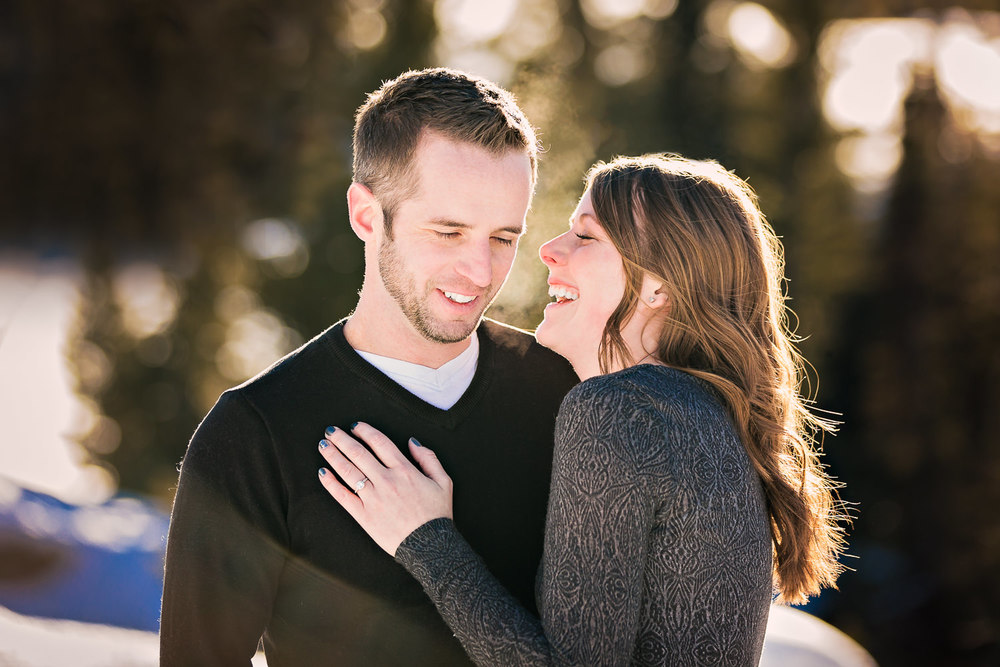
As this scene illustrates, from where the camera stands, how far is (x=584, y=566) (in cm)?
166

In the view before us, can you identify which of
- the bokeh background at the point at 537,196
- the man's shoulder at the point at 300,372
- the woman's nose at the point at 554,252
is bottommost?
the man's shoulder at the point at 300,372

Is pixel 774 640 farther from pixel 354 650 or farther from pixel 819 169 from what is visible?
pixel 819 169

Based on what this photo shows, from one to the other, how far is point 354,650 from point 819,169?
525 cm

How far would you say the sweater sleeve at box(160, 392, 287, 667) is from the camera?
1.92m

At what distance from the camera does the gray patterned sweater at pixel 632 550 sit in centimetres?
166

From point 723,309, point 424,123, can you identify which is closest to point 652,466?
point 723,309

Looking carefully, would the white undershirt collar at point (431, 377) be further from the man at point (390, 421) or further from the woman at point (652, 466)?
the woman at point (652, 466)

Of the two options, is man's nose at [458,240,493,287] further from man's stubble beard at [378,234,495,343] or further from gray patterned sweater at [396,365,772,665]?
gray patterned sweater at [396,365,772,665]

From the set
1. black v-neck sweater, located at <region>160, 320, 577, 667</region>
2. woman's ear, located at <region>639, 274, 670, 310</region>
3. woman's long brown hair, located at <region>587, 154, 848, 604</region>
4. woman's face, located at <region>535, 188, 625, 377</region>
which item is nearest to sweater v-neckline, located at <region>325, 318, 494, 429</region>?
black v-neck sweater, located at <region>160, 320, 577, 667</region>

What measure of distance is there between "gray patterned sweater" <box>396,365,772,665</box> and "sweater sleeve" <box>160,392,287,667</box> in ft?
1.00

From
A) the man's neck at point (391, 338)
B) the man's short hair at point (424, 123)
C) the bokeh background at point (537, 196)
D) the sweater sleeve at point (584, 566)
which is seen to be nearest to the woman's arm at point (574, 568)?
the sweater sleeve at point (584, 566)

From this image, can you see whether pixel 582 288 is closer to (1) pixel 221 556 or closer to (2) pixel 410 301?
(2) pixel 410 301

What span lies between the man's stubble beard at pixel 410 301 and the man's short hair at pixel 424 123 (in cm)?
7

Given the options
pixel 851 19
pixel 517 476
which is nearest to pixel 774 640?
pixel 517 476
